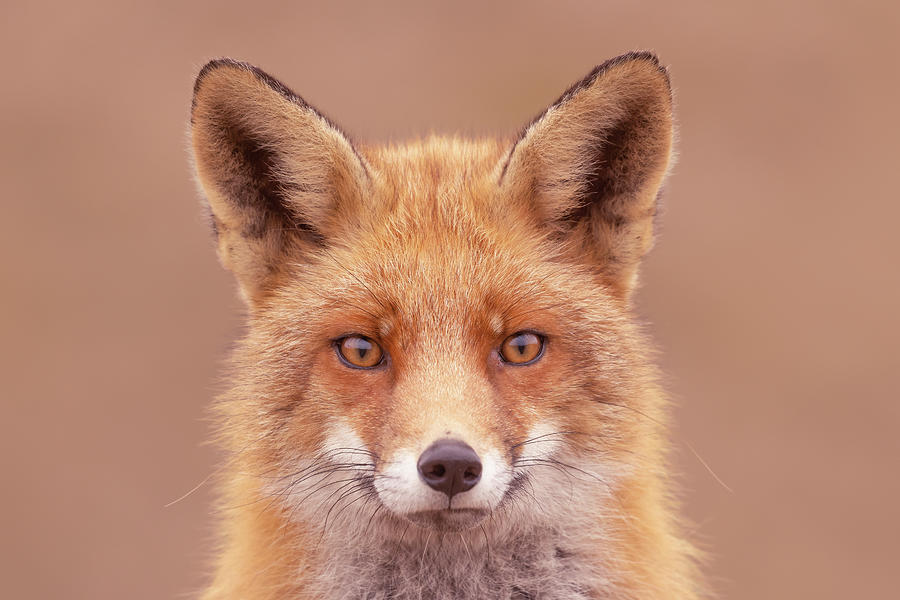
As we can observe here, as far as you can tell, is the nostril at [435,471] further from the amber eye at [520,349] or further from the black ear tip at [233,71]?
the black ear tip at [233,71]

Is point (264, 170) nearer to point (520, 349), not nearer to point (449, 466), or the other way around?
point (520, 349)

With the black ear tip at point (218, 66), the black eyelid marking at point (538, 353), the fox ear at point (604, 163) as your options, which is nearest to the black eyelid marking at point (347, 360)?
the black eyelid marking at point (538, 353)

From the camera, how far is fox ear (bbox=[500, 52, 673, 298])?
3.50 m

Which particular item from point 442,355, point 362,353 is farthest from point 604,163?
point 362,353

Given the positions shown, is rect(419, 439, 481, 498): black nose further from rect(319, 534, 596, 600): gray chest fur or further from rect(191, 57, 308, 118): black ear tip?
rect(191, 57, 308, 118): black ear tip

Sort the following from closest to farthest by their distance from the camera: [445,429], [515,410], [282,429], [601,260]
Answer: [445,429] → [515,410] → [282,429] → [601,260]

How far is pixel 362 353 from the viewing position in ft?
10.9

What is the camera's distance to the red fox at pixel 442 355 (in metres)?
3.24

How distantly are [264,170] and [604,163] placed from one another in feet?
3.90

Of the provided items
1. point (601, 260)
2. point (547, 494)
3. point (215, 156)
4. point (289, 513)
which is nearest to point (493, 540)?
point (547, 494)

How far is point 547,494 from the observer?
3.36 meters

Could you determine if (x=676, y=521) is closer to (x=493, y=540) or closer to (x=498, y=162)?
(x=493, y=540)

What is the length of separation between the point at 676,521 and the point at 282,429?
149 centimetres

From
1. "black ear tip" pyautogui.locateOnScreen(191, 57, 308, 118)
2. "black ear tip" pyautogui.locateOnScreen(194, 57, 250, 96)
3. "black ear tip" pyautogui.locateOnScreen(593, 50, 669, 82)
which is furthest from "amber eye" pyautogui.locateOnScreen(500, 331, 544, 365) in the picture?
"black ear tip" pyautogui.locateOnScreen(194, 57, 250, 96)
